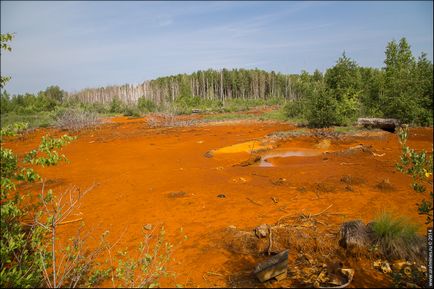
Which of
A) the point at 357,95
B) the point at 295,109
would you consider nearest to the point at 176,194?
the point at 357,95

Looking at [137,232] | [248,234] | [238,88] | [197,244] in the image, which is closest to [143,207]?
[137,232]

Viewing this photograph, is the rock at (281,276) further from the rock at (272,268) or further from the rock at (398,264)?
the rock at (398,264)

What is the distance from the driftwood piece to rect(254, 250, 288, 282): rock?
14.6 metres

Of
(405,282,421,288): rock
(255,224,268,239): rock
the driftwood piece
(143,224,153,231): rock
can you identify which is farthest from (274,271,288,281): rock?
the driftwood piece

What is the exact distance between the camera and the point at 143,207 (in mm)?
6848

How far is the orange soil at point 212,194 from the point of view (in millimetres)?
5043

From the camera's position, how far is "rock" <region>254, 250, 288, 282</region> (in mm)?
3736

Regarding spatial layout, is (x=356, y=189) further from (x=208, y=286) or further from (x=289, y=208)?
(x=208, y=286)

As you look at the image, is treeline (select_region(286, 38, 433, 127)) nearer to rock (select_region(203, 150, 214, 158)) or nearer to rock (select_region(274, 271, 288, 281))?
rock (select_region(203, 150, 214, 158))

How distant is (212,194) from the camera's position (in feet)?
24.5

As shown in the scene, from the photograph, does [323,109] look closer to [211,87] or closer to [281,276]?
[281,276]

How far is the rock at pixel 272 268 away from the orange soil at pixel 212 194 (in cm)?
14

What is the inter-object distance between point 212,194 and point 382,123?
1254 cm

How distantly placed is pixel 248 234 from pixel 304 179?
380cm
